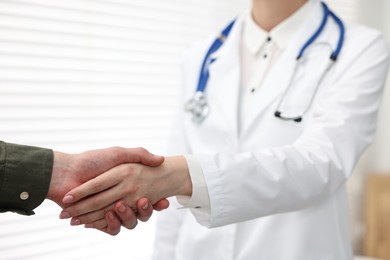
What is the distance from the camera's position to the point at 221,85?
1.45 m

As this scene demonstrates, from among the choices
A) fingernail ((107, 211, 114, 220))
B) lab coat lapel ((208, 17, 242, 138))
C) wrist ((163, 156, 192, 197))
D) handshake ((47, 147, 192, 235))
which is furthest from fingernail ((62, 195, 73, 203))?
lab coat lapel ((208, 17, 242, 138))

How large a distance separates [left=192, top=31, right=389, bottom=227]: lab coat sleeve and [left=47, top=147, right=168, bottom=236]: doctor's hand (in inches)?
5.9

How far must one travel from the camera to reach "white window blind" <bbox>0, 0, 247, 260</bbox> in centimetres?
153

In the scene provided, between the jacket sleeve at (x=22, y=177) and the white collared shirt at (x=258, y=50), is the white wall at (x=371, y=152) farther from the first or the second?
the jacket sleeve at (x=22, y=177)

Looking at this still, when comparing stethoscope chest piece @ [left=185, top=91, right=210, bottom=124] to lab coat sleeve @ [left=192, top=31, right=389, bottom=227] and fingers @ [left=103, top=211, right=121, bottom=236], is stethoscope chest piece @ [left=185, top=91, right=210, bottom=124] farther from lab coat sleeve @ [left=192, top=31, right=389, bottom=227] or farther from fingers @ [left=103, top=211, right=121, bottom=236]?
fingers @ [left=103, top=211, right=121, bottom=236]

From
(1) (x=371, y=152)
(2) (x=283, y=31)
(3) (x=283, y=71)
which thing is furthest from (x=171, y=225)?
(1) (x=371, y=152)

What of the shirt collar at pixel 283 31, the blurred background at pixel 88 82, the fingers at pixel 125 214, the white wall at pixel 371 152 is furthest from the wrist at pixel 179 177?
the white wall at pixel 371 152

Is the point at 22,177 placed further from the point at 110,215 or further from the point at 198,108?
the point at 198,108

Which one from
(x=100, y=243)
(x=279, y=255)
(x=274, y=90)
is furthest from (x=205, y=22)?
(x=279, y=255)

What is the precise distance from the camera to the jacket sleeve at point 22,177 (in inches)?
40.4

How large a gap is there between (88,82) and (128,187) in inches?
28.6

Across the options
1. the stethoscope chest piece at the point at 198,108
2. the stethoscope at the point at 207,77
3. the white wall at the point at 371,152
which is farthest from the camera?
the white wall at the point at 371,152

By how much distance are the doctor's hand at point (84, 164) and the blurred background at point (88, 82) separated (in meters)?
0.48

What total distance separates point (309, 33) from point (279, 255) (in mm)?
641
